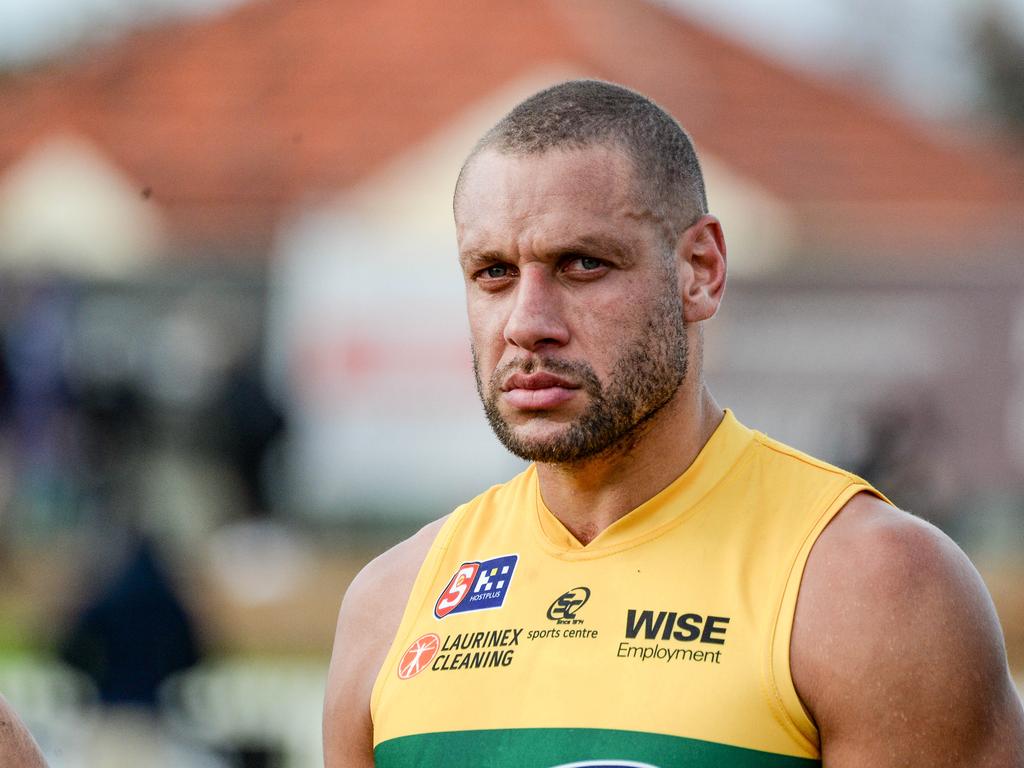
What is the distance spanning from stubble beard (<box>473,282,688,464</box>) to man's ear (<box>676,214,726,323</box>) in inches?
2.7

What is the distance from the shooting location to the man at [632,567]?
3.14 metres

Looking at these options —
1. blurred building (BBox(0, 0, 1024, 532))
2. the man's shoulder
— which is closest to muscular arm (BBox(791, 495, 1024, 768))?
the man's shoulder

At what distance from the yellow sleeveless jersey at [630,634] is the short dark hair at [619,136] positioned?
50 cm

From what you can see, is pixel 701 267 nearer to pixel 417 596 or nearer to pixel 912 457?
pixel 417 596

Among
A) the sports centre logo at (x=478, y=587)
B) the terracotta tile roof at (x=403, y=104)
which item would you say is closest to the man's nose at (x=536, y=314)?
the sports centre logo at (x=478, y=587)

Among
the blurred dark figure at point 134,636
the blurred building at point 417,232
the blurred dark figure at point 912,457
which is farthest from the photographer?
the blurred building at point 417,232

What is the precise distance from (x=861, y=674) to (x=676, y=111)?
2193 cm

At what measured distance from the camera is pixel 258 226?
2188 cm

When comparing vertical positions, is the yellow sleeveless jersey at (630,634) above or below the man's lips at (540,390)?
below

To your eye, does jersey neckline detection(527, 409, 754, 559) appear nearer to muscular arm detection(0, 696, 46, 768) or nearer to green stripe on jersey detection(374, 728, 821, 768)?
green stripe on jersey detection(374, 728, 821, 768)

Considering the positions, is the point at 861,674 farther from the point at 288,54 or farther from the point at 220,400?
the point at 288,54

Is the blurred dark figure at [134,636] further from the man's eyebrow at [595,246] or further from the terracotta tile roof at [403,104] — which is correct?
the terracotta tile roof at [403,104]

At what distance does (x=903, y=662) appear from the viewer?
3115mm

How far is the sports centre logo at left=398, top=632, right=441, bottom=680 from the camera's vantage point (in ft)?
11.8
